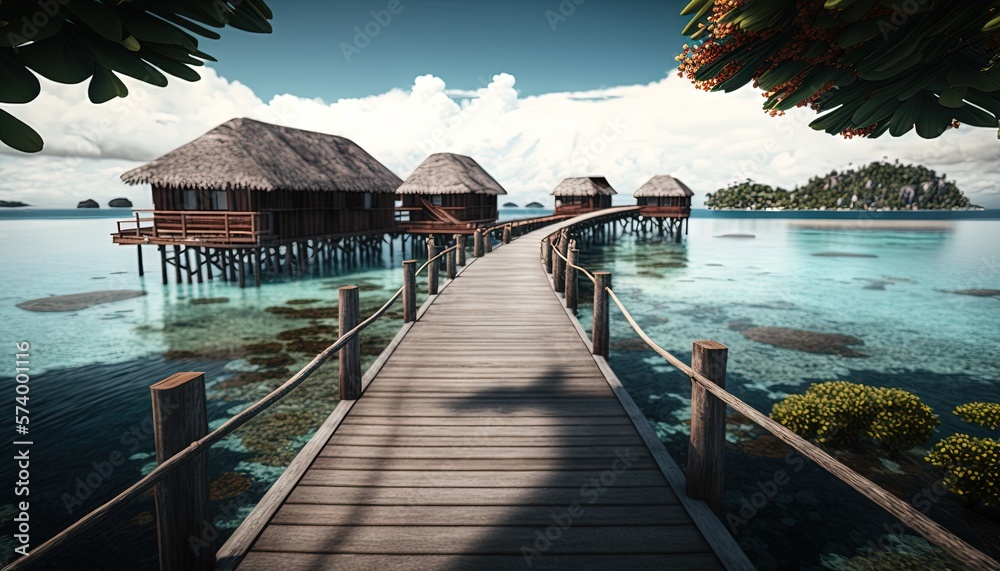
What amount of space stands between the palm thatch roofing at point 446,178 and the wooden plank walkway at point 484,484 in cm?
2596

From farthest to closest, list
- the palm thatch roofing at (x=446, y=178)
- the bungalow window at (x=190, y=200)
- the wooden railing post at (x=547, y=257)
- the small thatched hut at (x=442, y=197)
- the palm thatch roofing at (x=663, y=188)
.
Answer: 1. the palm thatch roofing at (x=663, y=188)
2. the palm thatch roofing at (x=446, y=178)
3. the small thatched hut at (x=442, y=197)
4. the bungalow window at (x=190, y=200)
5. the wooden railing post at (x=547, y=257)

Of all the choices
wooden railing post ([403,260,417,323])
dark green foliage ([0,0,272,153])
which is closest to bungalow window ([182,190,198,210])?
wooden railing post ([403,260,417,323])

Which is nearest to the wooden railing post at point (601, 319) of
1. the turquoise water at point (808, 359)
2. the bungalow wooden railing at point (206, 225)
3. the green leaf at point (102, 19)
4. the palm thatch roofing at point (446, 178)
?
the turquoise water at point (808, 359)

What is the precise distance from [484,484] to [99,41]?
143 inches

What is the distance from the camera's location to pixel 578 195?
2084 inches

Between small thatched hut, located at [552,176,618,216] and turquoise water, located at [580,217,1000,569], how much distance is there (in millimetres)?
19764

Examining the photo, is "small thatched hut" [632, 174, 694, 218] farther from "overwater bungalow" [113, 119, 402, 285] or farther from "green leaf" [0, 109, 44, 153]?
"green leaf" [0, 109, 44, 153]

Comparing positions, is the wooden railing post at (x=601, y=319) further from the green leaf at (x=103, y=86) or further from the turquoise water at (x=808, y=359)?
the green leaf at (x=103, y=86)

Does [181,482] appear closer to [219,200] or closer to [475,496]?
[475,496]

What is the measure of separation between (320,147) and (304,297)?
449 inches

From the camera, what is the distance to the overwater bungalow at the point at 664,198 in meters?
51.3

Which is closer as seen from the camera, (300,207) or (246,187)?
(246,187)

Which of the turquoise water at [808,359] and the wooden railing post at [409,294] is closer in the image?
the turquoise water at [808,359]
